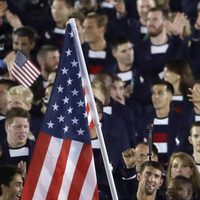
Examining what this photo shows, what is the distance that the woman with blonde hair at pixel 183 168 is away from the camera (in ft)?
38.4

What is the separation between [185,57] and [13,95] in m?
3.46

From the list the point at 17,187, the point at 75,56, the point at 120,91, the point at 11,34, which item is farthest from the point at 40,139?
the point at 11,34

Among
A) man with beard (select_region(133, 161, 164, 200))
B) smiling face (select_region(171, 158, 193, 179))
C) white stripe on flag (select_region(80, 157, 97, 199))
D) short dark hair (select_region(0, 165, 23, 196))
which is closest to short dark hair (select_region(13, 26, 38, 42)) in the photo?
smiling face (select_region(171, 158, 193, 179))

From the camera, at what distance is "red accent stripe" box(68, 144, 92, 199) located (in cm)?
907

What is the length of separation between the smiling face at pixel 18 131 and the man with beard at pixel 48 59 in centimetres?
326

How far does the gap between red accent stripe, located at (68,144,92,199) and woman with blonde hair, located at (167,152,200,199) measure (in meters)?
2.62

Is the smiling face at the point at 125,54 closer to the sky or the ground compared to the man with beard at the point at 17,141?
closer to the ground

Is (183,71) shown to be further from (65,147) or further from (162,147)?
(65,147)

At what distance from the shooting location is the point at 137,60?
16891mm

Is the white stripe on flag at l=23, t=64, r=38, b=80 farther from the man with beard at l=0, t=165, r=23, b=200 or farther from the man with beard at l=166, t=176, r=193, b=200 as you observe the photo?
the man with beard at l=166, t=176, r=193, b=200

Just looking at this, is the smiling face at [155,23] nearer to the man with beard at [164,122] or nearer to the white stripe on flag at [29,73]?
the white stripe on flag at [29,73]

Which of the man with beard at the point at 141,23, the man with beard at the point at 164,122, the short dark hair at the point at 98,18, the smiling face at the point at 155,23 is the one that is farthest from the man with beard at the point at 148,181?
the man with beard at the point at 141,23

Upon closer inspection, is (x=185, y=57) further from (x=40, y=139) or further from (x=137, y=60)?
(x=40, y=139)

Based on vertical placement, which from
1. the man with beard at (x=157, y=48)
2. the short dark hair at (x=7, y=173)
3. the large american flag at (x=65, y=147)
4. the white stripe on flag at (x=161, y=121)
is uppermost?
the large american flag at (x=65, y=147)
